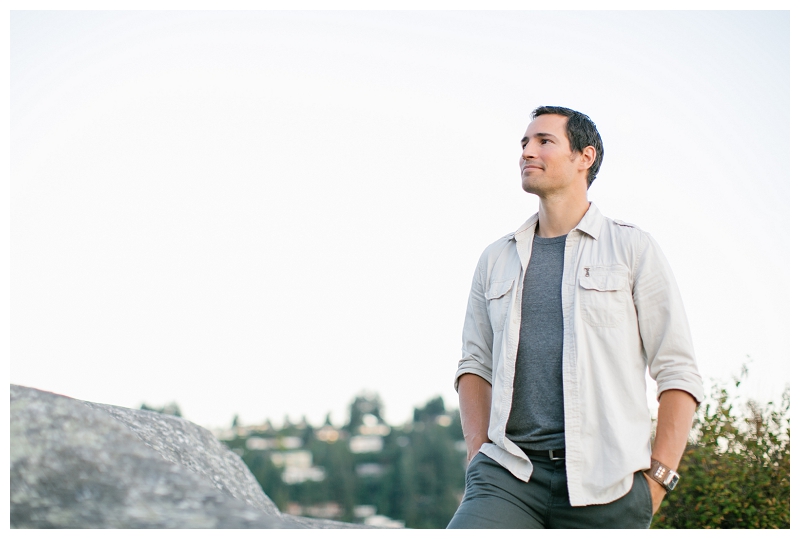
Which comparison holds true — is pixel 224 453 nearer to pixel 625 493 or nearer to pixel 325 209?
pixel 625 493

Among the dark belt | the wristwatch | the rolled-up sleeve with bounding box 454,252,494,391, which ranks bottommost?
the wristwatch

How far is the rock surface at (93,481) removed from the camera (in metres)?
1.47

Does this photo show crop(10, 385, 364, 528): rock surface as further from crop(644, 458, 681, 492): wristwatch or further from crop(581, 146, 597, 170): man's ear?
crop(581, 146, 597, 170): man's ear

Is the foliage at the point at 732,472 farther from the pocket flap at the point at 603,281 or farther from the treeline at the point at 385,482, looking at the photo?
the treeline at the point at 385,482

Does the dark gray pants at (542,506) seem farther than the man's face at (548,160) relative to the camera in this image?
No

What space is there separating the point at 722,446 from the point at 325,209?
3848 cm

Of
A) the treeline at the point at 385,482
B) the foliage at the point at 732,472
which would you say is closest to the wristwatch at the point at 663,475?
the foliage at the point at 732,472

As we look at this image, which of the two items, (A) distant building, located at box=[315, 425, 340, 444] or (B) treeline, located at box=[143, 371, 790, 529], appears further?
(A) distant building, located at box=[315, 425, 340, 444]

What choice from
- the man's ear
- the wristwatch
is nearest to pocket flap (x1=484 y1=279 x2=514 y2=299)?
the man's ear

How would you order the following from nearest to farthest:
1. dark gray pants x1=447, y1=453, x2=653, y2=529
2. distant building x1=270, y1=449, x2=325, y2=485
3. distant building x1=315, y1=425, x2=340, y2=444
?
dark gray pants x1=447, y1=453, x2=653, y2=529 → distant building x1=270, y1=449, x2=325, y2=485 → distant building x1=315, y1=425, x2=340, y2=444

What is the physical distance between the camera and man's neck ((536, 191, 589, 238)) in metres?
2.83

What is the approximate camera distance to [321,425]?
101 metres

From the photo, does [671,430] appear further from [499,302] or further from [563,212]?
[563,212]

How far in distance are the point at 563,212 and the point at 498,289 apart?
1.32 ft
